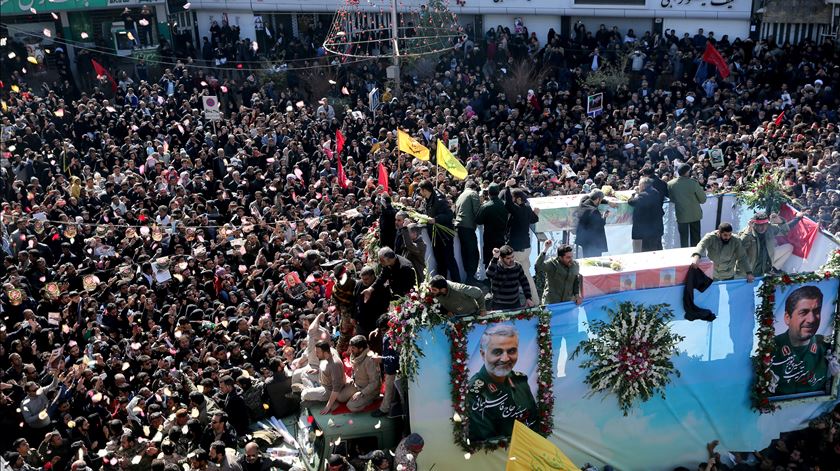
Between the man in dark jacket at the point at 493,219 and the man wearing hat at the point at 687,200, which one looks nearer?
the man in dark jacket at the point at 493,219

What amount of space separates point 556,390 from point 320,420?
270 centimetres

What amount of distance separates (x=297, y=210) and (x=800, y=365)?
31.9ft

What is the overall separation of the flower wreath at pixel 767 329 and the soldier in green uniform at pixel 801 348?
4.8 inches

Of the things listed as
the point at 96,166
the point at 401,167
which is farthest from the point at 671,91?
the point at 96,166

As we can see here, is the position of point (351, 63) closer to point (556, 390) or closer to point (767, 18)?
point (767, 18)

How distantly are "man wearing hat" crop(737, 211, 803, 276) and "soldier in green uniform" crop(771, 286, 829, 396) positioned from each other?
0.56 meters

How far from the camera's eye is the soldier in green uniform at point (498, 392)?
11148 millimetres

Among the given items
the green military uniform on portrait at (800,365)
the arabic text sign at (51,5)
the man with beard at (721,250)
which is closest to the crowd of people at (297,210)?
the man with beard at (721,250)

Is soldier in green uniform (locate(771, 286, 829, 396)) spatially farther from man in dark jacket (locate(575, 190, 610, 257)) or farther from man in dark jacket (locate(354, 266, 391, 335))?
man in dark jacket (locate(354, 266, 391, 335))

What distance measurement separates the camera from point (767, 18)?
3120cm

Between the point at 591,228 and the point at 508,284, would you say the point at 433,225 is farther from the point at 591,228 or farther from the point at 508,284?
the point at 591,228

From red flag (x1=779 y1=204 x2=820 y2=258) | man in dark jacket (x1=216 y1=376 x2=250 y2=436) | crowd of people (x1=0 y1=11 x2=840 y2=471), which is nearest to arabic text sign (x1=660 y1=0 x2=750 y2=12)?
crowd of people (x1=0 y1=11 x2=840 y2=471)

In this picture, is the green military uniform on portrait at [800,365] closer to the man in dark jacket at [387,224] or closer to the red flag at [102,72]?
the man in dark jacket at [387,224]

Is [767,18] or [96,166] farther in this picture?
[767,18]
